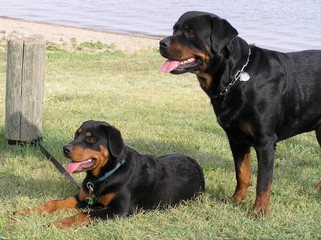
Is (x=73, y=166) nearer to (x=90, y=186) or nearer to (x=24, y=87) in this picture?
(x=90, y=186)

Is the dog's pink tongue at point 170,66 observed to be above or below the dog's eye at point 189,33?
below

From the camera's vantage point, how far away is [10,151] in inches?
276

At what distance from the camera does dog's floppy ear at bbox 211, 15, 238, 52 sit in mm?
4789

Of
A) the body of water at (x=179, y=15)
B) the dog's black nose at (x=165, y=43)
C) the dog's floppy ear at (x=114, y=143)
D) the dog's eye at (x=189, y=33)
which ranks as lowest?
the body of water at (x=179, y=15)

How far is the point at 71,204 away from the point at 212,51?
6.01 ft

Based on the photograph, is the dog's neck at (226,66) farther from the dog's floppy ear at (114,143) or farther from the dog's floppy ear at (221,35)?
the dog's floppy ear at (114,143)

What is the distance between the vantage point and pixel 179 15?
112 feet

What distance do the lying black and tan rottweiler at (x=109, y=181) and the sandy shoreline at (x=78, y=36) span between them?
15.1 metres

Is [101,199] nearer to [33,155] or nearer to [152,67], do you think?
[33,155]

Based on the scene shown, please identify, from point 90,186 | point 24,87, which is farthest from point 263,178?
point 24,87

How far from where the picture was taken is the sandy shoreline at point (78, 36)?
69.1ft

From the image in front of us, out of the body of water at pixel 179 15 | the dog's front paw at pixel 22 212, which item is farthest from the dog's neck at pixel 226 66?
the body of water at pixel 179 15

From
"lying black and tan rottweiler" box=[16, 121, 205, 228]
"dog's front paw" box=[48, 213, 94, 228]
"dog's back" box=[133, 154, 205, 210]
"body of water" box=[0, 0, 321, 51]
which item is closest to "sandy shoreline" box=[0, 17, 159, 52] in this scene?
"body of water" box=[0, 0, 321, 51]

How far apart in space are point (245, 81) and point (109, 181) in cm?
143
